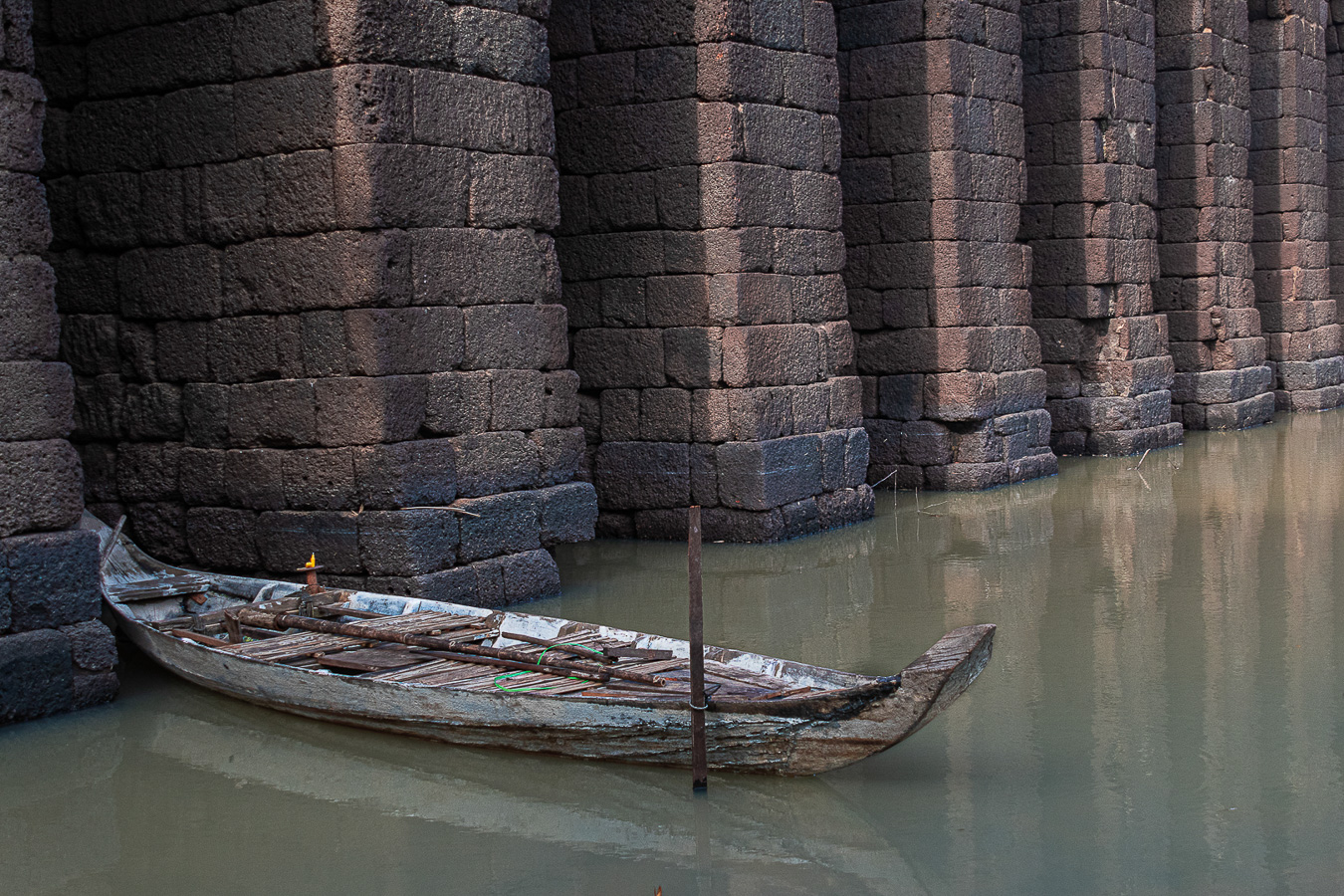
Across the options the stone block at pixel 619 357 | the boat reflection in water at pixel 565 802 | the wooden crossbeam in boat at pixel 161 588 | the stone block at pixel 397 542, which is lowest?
the boat reflection in water at pixel 565 802

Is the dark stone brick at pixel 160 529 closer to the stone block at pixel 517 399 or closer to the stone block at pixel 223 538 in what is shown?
the stone block at pixel 223 538

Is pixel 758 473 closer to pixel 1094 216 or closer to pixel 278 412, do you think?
pixel 278 412

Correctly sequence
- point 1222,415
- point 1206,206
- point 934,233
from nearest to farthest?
point 934,233, point 1206,206, point 1222,415

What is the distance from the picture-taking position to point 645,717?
17.0 feet

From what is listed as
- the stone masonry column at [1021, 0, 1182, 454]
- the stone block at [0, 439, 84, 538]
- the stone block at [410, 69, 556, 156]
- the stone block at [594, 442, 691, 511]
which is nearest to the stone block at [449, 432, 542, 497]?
the stone block at [410, 69, 556, 156]

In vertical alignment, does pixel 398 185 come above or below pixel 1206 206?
below

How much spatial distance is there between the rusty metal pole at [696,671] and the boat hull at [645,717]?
0.25 ft

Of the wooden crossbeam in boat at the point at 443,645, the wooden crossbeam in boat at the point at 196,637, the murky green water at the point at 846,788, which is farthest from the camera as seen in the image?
the wooden crossbeam in boat at the point at 196,637

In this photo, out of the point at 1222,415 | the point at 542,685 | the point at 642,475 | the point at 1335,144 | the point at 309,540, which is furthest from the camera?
the point at 1335,144

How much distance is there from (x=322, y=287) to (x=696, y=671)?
3.91m

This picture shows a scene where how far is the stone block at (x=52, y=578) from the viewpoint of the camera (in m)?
6.27

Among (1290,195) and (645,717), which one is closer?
(645,717)

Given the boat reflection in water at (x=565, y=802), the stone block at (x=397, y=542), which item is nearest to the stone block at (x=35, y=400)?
the boat reflection in water at (x=565, y=802)

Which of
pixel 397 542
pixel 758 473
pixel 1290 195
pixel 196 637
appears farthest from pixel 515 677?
pixel 1290 195
